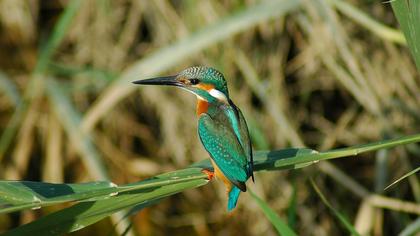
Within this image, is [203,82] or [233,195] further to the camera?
[203,82]

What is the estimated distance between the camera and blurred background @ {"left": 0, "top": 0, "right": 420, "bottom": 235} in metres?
3.59

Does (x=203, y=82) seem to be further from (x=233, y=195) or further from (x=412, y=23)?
(x=412, y=23)

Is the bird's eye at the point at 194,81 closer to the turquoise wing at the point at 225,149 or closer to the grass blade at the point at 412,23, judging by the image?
the turquoise wing at the point at 225,149

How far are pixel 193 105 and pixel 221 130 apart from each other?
86.0 inches

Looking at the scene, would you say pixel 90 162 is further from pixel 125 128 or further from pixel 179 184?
pixel 179 184

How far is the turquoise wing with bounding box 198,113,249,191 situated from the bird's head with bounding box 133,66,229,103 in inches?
3.7

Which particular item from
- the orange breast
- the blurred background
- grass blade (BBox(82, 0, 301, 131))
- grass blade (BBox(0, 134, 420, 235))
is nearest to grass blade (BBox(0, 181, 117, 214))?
grass blade (BBox(0, 134, 420, 235))

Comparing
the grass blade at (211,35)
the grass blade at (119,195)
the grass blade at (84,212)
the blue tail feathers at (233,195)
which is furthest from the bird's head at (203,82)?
the grass blade at (211,35)

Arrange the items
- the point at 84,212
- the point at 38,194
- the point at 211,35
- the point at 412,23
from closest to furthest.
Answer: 1. the point at 38,194
2. the point at 84,212
3. the point at 412,23
4. the point at 211,35

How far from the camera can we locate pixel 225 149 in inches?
71.3

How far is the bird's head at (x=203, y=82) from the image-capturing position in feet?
6.59

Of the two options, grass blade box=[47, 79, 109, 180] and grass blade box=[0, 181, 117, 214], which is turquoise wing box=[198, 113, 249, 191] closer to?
grass blade box=[0, 181, 117, 214]

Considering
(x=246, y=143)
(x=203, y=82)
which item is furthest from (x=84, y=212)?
(x=203, y=82)

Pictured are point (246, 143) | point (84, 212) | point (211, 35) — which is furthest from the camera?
point (211, 35)
